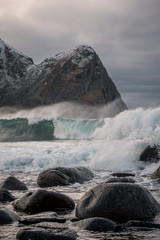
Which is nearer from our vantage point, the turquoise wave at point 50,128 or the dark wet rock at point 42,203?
the dark wet rock at point 42,203

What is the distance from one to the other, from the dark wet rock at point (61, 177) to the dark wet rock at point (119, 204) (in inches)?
135

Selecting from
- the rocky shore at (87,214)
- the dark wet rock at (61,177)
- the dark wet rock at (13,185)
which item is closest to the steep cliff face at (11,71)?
the dark wet rock at (61,177)

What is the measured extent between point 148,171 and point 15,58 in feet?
365

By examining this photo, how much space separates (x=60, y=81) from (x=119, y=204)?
98.8 m

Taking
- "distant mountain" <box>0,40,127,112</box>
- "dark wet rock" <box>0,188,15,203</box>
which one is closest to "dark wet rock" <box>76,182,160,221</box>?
"dark wet rock" <box>0,188,15,203</box>

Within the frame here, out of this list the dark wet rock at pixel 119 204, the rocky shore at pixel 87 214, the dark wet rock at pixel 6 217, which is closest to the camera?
the rocky shore at pixel 87 214

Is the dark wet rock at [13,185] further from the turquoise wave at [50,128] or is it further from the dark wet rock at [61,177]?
the turquoise wave at [50,128]

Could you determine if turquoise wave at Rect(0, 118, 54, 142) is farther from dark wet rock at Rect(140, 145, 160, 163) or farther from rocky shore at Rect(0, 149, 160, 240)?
rocky shore at Rect(0, 149, 160, 240)

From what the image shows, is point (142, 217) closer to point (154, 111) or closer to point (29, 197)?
point (29, 197)

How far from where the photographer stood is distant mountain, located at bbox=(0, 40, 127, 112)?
327 ft

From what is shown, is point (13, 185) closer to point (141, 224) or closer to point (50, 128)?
point (141, 224)

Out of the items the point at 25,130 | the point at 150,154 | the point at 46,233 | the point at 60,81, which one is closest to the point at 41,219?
the point at 46,233

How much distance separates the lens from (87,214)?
237 inches

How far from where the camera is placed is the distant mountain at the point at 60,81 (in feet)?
327
